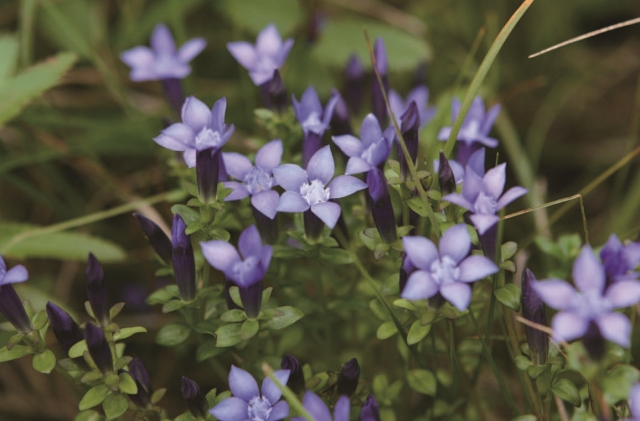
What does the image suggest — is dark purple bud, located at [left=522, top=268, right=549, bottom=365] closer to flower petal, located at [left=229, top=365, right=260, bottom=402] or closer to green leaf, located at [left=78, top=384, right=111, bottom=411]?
flower petal, located at [left=229, top=365, right=260, bottom=402]

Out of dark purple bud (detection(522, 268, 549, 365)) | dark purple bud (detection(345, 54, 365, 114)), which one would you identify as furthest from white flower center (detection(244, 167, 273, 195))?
dark purple bud (detection(345, 54, 365, 114))

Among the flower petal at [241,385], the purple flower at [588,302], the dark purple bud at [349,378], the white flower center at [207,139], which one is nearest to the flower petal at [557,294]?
the purple flower at [588,302]

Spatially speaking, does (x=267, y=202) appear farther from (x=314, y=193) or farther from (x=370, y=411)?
(x=370, y=411)

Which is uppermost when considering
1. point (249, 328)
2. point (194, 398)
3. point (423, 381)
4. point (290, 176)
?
point (290, 176)

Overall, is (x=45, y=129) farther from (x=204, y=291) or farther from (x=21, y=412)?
(x=204, y=291)

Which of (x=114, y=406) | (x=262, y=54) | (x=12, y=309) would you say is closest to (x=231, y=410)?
(x=114, y=406)

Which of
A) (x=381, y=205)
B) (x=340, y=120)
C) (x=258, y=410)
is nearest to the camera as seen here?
(x=258, y=410)
